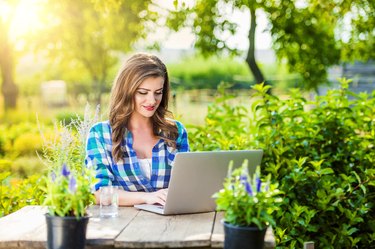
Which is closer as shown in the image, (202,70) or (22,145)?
(22,145)

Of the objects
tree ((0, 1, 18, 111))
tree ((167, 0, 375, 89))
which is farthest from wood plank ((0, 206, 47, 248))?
tree ((0, 1, 18, 111))

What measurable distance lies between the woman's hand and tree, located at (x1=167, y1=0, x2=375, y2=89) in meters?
2.41

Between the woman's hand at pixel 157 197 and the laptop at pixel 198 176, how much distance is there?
14 centimetres

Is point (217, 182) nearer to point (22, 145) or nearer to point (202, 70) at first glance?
point (22, 145)

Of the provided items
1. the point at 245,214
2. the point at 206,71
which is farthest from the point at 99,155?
the point at 206,71

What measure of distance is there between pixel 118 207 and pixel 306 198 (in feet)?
4.55

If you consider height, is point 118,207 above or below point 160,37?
below

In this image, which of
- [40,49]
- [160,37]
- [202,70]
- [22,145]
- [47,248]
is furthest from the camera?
[202,70]

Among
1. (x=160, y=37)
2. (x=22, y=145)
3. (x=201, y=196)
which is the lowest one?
(x=22, y=145)

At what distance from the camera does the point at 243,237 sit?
233 centimetres

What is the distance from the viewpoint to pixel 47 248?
247 cm

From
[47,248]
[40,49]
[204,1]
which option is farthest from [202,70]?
[47,248]

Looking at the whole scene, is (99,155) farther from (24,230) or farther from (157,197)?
(24,230)

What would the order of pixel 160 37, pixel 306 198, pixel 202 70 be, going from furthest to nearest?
1. pixel 202 70
2. pixel 160 37
3. pixel 306 198
